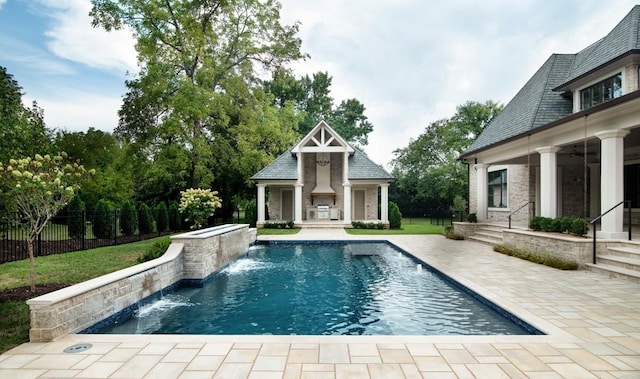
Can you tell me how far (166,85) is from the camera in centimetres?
1772

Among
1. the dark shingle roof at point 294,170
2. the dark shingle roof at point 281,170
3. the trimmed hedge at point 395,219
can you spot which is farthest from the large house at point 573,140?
the dark shingle roof at point 281,170

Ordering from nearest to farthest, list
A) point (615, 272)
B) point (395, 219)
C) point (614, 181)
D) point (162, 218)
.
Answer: point (615, 272)
point (614, 181)
point (162, 218)
point (395, 219)

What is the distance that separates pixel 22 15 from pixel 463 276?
15291mm

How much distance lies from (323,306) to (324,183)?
55.5 ft

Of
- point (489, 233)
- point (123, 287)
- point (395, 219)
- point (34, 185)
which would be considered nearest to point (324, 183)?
point (395, 219)

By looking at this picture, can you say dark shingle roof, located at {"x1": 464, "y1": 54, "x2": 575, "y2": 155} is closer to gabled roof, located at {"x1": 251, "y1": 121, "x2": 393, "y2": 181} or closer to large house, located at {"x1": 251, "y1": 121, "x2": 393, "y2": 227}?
gabled roof, located at {"x1": 251, "y1": 121, "x2": 393, "y2": 181}

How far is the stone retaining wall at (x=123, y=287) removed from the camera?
3965 millimetres

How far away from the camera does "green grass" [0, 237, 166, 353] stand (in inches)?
169

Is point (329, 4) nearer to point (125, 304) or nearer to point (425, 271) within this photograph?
point (425, 271)

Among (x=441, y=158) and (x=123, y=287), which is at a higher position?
(x=441, y=158)

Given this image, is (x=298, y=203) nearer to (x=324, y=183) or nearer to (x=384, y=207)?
(x=324, y=183)

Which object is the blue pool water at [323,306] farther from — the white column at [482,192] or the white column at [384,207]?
the white column at [384,207]

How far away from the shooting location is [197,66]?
20.7 m

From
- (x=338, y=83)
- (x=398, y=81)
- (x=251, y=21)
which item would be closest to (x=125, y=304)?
(x=251, y=21)
